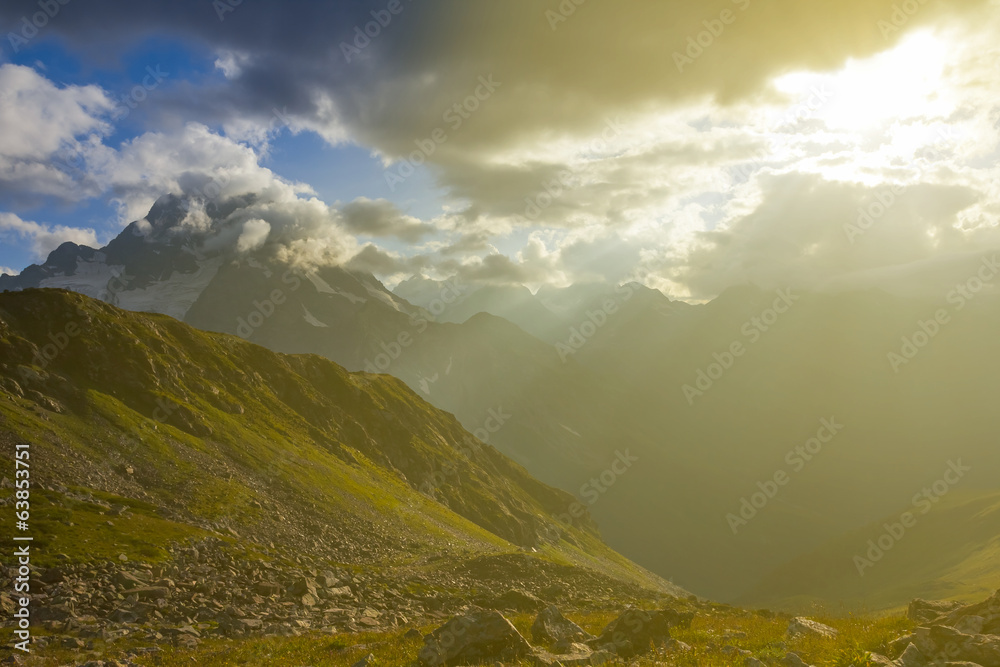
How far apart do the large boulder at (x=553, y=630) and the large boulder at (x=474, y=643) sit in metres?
3.41

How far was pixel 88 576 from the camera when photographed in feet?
113

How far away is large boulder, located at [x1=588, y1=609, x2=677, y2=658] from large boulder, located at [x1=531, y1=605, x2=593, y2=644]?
1.12 m

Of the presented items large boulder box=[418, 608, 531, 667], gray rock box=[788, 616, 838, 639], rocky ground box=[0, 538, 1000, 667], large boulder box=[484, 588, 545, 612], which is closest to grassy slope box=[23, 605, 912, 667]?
rocky ground box=[0, 538, 1000, 667]

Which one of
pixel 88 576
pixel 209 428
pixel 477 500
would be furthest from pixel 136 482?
pixel 477 500

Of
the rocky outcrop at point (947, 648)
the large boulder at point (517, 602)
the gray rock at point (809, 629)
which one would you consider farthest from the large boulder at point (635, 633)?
the large boulder at point (517, 602)

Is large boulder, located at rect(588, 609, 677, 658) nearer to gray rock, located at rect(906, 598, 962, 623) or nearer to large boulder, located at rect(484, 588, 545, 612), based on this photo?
gray rock, located at rect(906, 598, 962, 623)

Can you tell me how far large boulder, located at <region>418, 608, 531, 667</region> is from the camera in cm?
2052

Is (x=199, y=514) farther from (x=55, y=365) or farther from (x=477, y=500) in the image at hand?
(x=477, y=500)

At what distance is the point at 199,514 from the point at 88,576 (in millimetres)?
29624

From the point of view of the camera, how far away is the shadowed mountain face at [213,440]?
6281 cm

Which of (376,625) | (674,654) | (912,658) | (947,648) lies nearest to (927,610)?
(947,648)

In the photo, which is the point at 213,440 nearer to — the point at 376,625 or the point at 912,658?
the point at 376,625

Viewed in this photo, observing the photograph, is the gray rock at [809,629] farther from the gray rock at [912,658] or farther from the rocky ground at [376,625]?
the gray rock at [912,658]

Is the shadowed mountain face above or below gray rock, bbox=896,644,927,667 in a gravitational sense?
below
